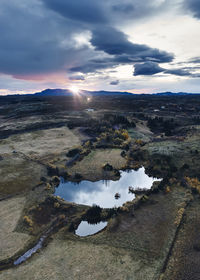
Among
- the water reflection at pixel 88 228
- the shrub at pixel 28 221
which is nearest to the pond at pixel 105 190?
the water reflection at pixel 88 228

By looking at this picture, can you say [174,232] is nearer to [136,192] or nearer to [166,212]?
[166,212]

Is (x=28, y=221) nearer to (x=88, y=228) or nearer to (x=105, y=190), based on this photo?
(x=88, y=228)

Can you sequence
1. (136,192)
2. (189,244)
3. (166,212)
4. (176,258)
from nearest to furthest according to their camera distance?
(176,258) → (189,244) → (166,212) → (136,192)

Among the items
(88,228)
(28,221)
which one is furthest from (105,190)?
(28,221)

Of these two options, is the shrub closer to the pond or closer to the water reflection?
the water reflection

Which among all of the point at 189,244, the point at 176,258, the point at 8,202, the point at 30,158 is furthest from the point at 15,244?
the point at 30,158

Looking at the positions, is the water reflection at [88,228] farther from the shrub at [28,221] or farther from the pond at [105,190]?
the shrub at [28,221]

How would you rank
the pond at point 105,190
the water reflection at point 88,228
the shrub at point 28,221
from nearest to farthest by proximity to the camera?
the water reflection at point 88,228, the shrub at point 28,221, the pond at point 105,190

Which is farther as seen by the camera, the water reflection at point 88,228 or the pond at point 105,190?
the pond at point 105,190
